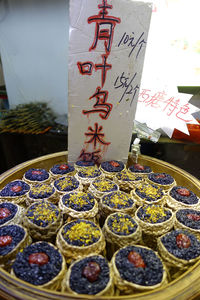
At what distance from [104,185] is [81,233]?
0.62 meters

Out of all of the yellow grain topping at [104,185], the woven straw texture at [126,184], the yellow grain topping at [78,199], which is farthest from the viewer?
the woven straw texture at [126,184]

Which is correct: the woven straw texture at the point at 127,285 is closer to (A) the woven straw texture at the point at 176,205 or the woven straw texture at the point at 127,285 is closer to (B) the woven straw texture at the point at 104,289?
(B) the woven straw texture at the point at 104,289

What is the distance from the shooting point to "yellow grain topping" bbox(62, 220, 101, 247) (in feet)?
4.45

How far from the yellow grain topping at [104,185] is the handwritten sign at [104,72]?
43 cm

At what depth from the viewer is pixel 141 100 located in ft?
7.45

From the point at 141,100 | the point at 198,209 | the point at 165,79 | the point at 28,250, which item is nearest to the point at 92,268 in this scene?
the point at 28,250

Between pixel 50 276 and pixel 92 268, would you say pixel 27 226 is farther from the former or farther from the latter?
pixel 92 268

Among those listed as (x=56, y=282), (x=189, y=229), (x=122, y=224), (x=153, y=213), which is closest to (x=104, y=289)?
(x=56, y=282)

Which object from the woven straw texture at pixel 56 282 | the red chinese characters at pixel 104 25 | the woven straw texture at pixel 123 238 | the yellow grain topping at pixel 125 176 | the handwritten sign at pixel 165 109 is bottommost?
the woven straw texture at pixel 56 282

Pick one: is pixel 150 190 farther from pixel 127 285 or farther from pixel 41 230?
pixel 41 230

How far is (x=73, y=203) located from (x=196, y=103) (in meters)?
3.09

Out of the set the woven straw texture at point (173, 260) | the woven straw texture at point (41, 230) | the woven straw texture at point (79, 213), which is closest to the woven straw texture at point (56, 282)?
the woven straw texture at point (41, 230)

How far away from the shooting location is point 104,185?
1945 millimetres

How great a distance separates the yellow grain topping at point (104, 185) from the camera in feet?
6.26
